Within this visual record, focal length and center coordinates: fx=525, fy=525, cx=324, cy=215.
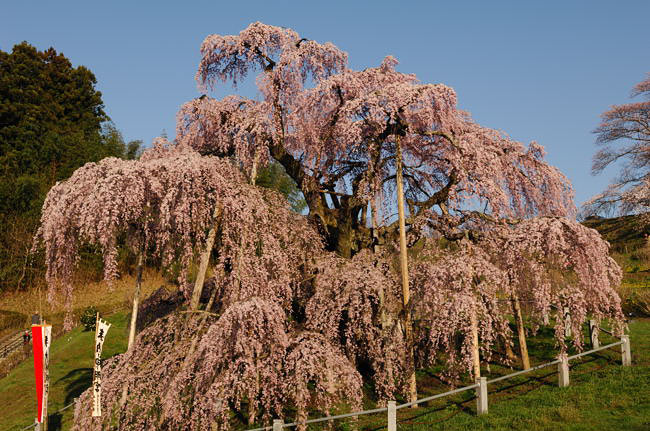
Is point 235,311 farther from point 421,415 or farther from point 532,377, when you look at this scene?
point 532,377

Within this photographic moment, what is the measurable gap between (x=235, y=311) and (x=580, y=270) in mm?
7658

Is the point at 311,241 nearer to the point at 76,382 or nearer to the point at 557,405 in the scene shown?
the point at 557,405

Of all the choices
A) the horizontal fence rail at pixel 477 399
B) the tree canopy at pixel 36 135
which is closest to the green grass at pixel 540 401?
the horizontal fence rail at pixel 477 399

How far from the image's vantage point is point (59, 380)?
1888 centimetres

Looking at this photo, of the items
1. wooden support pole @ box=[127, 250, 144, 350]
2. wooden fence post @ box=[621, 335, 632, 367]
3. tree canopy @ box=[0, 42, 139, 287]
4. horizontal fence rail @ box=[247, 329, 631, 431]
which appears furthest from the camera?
tree canopy @ box=[0, 42, 139, 287]

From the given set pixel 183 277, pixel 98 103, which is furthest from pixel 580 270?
pixel 98 103

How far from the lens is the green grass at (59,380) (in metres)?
16.1

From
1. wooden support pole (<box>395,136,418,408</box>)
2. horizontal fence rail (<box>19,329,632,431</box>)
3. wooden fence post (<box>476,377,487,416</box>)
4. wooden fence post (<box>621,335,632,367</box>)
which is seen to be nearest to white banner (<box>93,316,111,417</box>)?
horizontal fence rail (<box>19,329,632,431</box>)

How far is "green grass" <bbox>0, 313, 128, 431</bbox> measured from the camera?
16.1m

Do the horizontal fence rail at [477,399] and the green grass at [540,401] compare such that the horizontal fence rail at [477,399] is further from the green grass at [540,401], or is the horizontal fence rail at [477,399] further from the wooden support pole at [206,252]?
the wooden support pole at [206,252]

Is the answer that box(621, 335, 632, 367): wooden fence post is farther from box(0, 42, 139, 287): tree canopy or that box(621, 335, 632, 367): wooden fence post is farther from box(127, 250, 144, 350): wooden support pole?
box(0, 42, 139, 287): tree canopy

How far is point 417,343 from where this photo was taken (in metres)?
14.4

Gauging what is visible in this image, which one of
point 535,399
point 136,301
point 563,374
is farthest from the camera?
point 563,374

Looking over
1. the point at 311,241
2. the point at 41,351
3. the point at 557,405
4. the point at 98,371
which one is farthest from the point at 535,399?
the point at 41,351
